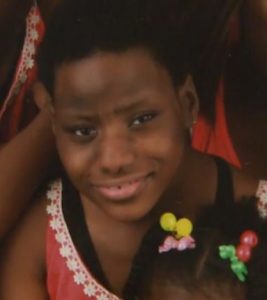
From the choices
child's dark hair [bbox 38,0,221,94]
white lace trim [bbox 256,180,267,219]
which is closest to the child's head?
child's dark hair [bbox 38,0,221,94]

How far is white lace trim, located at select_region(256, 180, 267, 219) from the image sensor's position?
2.70 feet

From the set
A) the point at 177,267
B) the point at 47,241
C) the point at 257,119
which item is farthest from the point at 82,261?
the point at 257,119

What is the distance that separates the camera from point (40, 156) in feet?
2.73

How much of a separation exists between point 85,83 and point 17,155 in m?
0.16

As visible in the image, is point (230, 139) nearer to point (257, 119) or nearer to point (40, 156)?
point (257, 119)

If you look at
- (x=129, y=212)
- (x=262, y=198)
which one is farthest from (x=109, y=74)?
(x=262, y=198)

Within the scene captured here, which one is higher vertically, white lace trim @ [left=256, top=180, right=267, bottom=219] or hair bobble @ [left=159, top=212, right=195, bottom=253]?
hair bobble @ [left=159, top=212, right=195, bottom=253]

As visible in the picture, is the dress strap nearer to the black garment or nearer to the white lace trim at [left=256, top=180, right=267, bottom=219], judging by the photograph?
the black garment

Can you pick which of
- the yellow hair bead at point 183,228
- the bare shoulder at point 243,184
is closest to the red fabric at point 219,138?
the bare shoulder at point 243,184

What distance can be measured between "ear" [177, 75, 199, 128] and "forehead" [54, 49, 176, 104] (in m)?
0.05

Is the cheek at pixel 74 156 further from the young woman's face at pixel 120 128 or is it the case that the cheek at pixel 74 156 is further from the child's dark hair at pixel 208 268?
the child's dark hair at pixel 208 268

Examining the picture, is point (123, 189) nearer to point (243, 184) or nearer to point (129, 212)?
point (129, 212)

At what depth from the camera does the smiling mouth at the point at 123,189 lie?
2.45 feet

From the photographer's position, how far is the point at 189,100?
0.77 m
